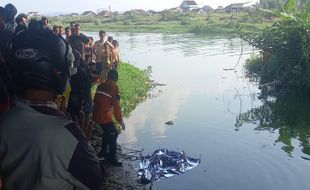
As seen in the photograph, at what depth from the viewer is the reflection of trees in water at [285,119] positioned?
11855mm

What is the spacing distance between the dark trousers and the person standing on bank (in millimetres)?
6520

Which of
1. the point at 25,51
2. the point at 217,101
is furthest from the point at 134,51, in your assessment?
the point at 25,51

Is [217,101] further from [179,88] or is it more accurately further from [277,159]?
[277,159]

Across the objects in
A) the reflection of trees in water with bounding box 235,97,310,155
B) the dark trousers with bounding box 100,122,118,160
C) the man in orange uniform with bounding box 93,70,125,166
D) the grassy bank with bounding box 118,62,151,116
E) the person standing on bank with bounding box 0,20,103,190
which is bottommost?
the reflection of trees in water with bounding box 235,97,310,155

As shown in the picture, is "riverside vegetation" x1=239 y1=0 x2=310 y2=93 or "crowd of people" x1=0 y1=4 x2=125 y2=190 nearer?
"crowd of people" x1=0 y1=4 x2=125 y2=190

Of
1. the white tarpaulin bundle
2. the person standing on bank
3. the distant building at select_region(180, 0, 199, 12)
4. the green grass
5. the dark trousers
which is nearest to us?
the person standing on bank

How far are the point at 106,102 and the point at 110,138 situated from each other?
2.73ft

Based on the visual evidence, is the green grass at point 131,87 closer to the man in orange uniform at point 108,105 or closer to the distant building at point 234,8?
the man in orange uniform at point 108,105

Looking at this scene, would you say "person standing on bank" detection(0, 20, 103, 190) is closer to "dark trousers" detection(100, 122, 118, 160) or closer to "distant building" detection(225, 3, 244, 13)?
"dark trousers" detection(100, 122, 118, 160)

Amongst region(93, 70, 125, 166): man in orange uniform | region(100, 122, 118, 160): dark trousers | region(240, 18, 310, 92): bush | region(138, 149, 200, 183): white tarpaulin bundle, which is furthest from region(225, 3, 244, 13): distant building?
region(93, 70, 125, 166): man in orange uniform

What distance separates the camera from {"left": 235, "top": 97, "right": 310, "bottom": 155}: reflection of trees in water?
38.9 ft

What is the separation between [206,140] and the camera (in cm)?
1146

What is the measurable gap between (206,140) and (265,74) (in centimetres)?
924

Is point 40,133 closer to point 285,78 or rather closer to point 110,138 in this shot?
point 110,138
